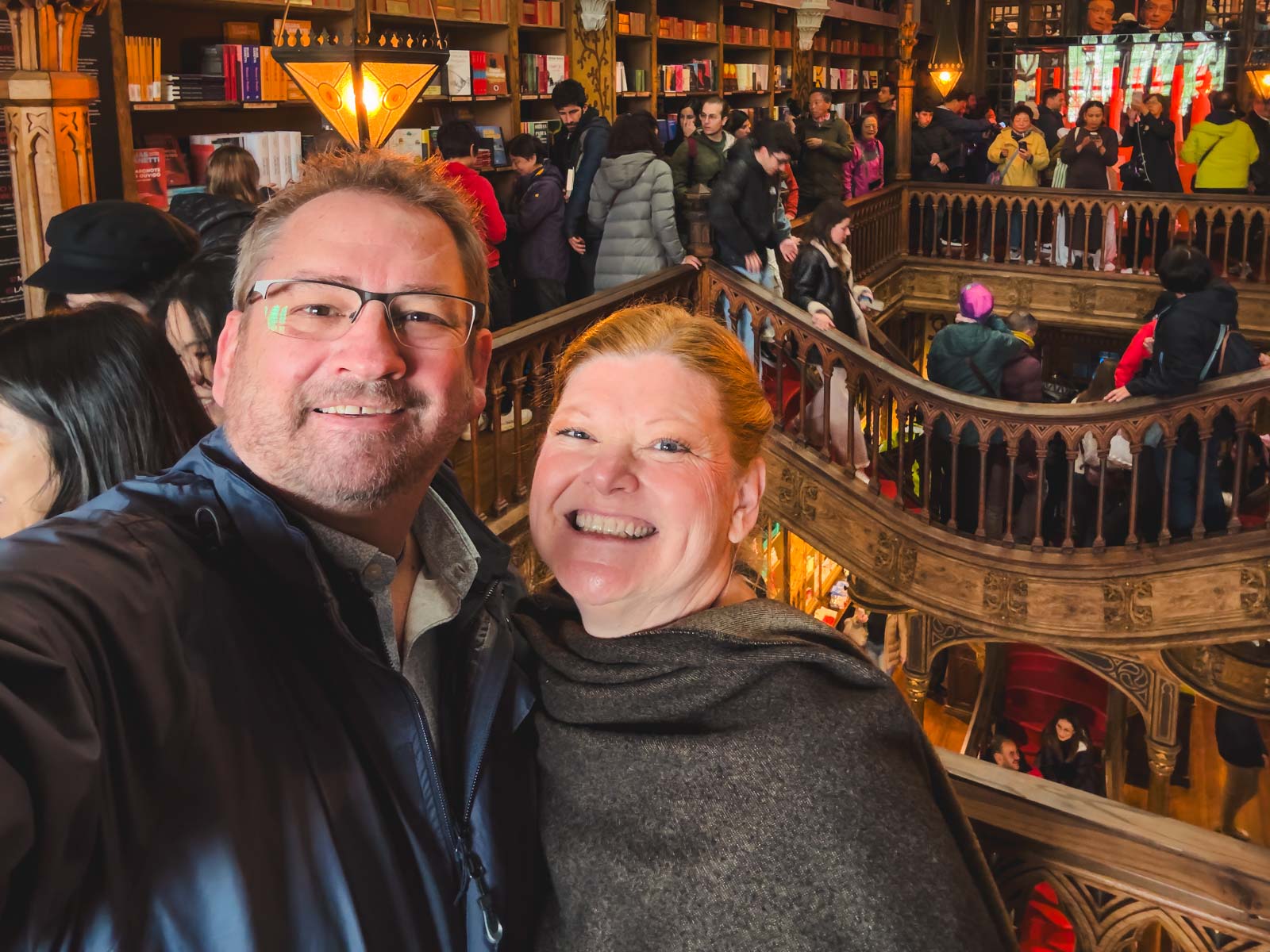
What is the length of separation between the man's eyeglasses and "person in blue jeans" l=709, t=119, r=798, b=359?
4.61 metres

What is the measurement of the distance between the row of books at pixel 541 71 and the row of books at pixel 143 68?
10.3 feet

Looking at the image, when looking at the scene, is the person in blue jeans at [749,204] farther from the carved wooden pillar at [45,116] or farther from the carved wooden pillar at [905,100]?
the carved wooden pillar at [905,100]

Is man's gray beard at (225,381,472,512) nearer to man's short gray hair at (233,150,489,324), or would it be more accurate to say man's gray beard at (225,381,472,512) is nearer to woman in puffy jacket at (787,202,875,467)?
man's short gray hair at (233,150,489,324)

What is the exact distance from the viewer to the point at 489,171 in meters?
7.00

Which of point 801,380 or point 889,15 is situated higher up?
point 889,15

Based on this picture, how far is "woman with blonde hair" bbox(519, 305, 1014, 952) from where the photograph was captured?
95 centimetres

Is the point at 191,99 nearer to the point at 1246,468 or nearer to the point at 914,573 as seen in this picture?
the point at 914,573

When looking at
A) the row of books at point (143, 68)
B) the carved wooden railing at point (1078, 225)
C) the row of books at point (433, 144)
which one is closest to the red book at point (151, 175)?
the row of books at point (143, 68)

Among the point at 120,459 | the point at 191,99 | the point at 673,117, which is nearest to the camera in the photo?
the point at 120,459

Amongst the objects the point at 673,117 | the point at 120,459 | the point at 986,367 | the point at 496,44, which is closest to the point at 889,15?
the point at 673,117

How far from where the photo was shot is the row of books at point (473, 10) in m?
6.49

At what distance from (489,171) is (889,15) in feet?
37.1

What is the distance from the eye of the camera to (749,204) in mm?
5645

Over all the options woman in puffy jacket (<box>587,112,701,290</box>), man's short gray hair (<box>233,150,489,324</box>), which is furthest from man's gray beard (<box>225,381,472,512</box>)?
woman in puffy jacket (<box>587,112,701,290</box>)
